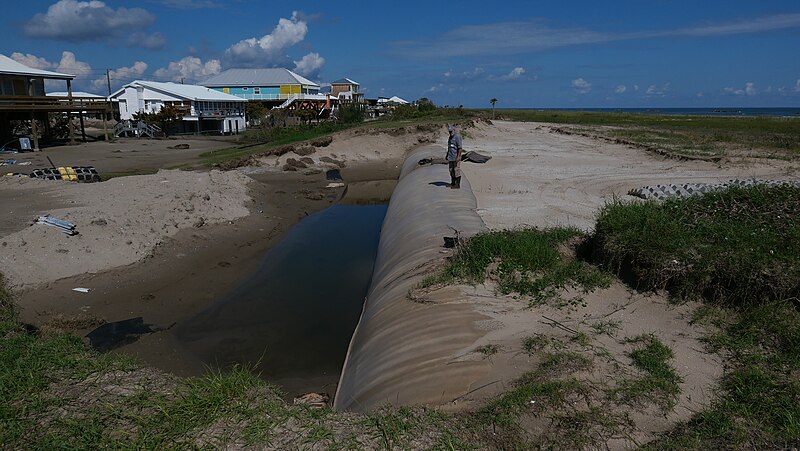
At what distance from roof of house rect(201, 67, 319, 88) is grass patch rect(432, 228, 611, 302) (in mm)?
75130

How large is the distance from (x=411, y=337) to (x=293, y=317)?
15.3 feet

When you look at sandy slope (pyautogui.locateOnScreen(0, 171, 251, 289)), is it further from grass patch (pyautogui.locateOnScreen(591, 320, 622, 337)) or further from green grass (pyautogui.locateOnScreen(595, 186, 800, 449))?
green grass (pyautogui.locateOnScreen(595, 186, 800, 449))

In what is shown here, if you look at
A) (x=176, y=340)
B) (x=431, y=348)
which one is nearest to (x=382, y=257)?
(x=176, y=340)

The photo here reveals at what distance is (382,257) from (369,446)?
7500 mm

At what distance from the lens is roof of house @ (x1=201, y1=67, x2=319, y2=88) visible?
78.8 metres

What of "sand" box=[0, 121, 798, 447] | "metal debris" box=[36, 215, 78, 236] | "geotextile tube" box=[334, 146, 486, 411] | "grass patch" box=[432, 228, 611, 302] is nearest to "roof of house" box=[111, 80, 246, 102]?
"sand" box=[0, 121, 798, 447]

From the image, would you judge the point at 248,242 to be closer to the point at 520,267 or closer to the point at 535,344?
the point at 520,267

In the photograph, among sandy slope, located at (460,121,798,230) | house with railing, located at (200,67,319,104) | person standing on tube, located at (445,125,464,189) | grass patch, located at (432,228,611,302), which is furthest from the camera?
house with railing, located at (200,67,319,104)

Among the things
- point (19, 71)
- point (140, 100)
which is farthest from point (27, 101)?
point (140, 100)

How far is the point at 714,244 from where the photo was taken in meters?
6.92

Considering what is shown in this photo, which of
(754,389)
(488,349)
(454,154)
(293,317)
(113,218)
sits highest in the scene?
(454,154)

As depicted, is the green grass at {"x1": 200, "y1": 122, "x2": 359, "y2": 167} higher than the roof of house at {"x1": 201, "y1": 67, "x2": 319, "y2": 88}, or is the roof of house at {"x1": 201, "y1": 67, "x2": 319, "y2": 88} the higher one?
the roof of house at {"x1": 201, "y1": 67, "x2": 319, "y2": 88}

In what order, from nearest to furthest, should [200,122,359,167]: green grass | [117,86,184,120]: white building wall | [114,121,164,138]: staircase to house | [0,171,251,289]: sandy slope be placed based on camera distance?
[0,171,251,289]: sandy slope → [200,122,359,167]: green grass → [114,121,164,138]: staircase to house → [117,86,184,120]: white building wall

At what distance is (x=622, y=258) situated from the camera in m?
7.58
